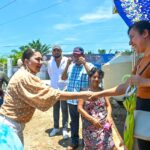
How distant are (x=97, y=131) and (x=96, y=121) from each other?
0.12 metres

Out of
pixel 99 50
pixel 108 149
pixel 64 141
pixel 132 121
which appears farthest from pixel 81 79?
pixel 99 50

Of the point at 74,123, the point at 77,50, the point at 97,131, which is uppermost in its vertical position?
the point at 77,50

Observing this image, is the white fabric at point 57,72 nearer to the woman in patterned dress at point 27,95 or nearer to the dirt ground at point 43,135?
the dirt ground at point 43,135

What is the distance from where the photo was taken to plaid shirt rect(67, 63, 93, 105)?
5672 mm

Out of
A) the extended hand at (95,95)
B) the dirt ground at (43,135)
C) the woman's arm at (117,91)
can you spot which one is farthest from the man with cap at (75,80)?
the woman's arm at (117,91)

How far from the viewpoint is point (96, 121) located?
426 centimetres

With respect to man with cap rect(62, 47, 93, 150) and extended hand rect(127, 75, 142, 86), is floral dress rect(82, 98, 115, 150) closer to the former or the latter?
man with cap rect(62, 47, 93, 150)

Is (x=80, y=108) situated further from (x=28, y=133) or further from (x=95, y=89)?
(x=28, y=133)

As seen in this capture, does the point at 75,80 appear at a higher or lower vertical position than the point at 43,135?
higher

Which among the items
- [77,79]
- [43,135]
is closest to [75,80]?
[77,79]

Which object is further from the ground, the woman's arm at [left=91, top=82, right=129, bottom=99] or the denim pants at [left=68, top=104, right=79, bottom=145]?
the woman's arm at [left=91, top=82, right=129, bottom=99]

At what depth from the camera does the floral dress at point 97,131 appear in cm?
421

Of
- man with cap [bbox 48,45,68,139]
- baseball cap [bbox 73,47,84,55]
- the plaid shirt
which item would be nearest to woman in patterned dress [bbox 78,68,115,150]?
baseball cap [bbox 73,47,84,55]

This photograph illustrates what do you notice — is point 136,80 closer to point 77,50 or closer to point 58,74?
point 77,50
